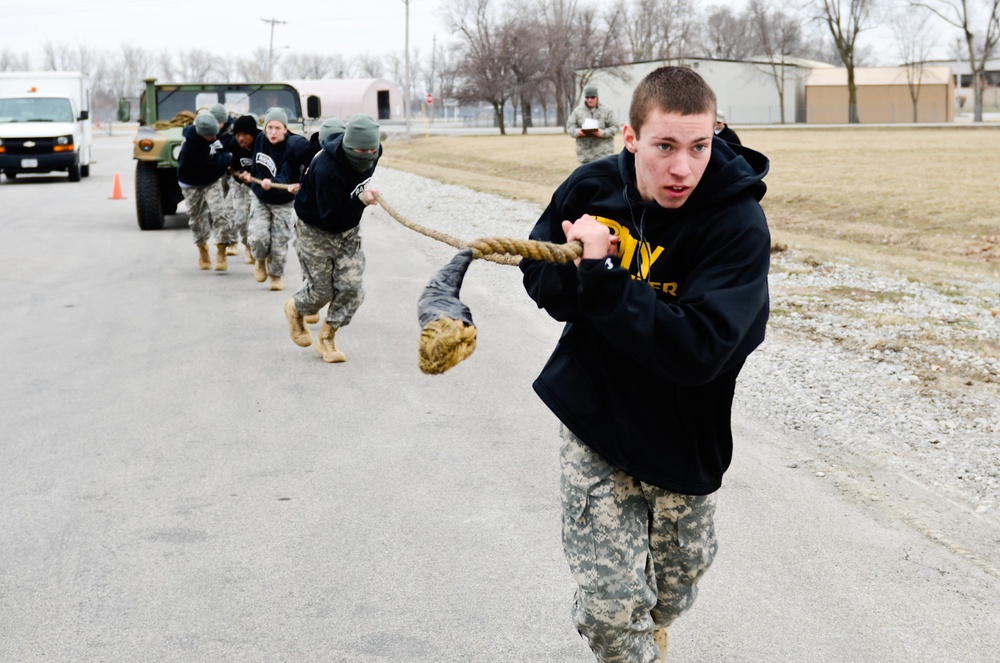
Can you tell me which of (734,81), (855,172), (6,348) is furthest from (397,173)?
(734,81)

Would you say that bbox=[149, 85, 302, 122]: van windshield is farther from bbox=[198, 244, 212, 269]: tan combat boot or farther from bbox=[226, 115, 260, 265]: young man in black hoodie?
bbox=[226, 115, 260, 265]: young man in black hoodie

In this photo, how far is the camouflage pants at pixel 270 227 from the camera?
11.3m

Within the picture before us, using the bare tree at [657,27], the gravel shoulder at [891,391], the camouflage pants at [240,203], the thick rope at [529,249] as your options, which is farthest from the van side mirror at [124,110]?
the bare tree at [657,27]

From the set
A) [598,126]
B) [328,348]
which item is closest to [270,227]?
[328,348]

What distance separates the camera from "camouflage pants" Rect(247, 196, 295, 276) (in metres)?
11.3

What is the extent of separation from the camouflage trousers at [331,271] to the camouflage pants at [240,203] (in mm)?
4415

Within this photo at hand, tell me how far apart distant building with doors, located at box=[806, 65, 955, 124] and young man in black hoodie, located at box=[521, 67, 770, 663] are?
263ft

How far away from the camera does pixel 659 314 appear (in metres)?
2.62

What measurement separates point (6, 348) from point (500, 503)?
209 inches

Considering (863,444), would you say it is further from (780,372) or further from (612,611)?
(612,611)

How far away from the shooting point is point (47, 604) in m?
4.24

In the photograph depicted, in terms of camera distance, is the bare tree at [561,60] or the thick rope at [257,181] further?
the bare tree at [561,60]

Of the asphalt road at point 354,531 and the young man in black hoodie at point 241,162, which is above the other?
the young man in black hoodie at point 241,162

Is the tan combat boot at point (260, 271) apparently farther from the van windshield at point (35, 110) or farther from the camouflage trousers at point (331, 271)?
the van windshield at point (35, 110)
